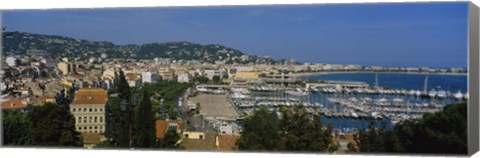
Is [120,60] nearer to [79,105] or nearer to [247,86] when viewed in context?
[79,105]

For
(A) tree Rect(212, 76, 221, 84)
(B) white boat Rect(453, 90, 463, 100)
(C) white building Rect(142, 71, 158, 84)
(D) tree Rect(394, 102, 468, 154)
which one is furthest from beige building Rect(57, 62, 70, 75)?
(B) white boat Rect(453, 90, 463, 100)

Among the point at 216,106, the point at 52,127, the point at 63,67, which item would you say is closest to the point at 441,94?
the point at 216,106

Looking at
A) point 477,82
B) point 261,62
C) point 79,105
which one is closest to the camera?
point 477,82

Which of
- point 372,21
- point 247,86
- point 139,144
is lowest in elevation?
point 139,144

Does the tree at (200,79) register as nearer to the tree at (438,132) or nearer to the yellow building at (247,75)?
the yellow building at (247,75)

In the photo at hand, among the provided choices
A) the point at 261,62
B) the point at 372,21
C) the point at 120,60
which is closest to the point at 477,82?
the point at 372,21
